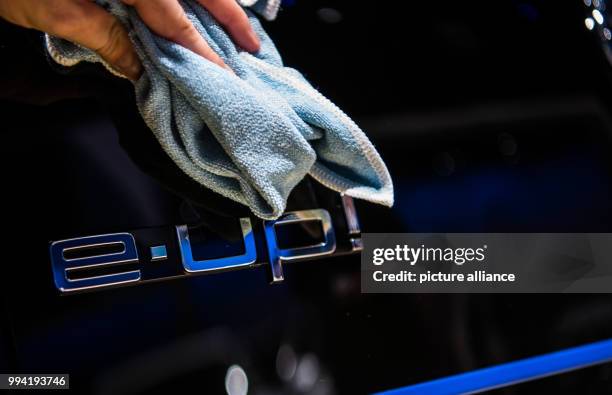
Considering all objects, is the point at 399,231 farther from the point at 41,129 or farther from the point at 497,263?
the point at 41,129

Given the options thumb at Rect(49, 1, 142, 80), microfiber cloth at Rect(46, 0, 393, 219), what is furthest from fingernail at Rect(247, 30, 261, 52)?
thumb at Rect(49, 1, 142, 80)

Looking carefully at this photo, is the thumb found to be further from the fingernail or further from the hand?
the fingernail

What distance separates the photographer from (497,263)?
0.98 metres

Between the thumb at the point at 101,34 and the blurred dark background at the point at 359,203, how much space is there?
0.06m

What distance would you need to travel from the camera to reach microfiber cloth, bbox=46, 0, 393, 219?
73 cm

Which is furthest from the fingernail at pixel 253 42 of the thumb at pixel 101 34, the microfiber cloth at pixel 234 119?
the thumb at pixel 101 34

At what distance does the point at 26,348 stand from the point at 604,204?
0.80 metres

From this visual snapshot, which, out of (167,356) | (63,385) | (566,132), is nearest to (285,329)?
(167,356)

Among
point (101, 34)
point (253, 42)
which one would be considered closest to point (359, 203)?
point (253, 42)

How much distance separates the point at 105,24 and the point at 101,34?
11 mm

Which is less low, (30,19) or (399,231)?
(30,19)

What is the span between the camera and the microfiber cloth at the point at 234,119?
734 mm

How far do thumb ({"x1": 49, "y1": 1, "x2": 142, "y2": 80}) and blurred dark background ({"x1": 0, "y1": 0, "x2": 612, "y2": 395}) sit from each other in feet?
0.20

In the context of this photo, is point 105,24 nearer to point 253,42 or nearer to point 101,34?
point 101,34
